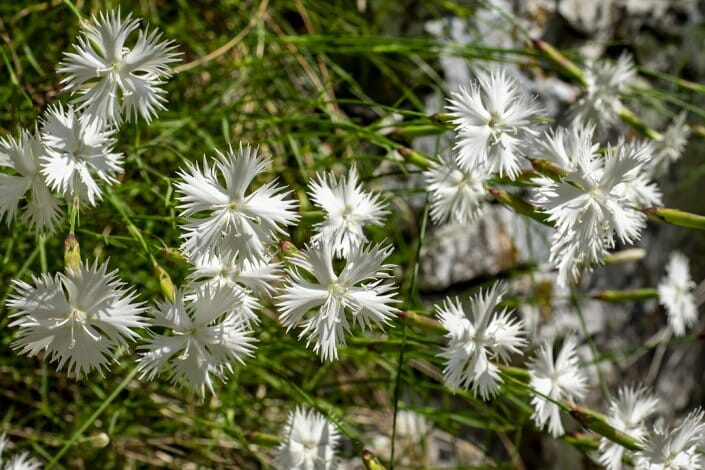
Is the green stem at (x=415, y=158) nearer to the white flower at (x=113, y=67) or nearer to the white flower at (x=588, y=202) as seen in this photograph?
the white flower at (x=588, y=202)

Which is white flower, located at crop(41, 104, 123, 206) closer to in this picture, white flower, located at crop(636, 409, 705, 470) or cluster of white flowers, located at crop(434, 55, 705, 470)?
cluster of white flowers, located at crop(434, 55, 705, 470)

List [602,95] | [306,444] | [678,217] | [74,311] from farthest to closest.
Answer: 1. [602,95]
2. [306,444]
3. [678,217]
4. [74,311]

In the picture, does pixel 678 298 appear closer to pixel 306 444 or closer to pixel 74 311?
pixel 306 444

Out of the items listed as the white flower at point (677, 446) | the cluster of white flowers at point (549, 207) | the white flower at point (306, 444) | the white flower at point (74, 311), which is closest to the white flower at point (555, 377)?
the cluster of white flowers at point (549, 207)

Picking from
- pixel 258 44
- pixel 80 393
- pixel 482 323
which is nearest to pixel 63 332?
pixel 482 323

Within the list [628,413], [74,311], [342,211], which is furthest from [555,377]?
[74,311]

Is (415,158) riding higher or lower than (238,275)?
higher
